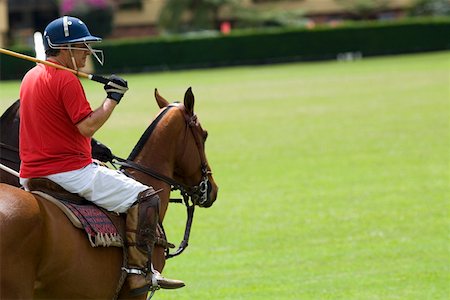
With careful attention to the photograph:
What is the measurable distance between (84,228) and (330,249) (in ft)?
20.4

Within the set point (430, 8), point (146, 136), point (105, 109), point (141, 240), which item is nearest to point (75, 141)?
point (105, 109)

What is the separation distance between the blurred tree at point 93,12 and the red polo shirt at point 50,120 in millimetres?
55029

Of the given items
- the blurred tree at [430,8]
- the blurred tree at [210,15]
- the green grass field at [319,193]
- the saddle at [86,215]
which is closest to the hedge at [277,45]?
the blurred tree at [430,8]

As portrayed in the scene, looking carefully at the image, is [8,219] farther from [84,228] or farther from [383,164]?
[383,164]

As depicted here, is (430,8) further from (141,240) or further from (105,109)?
(105,109)

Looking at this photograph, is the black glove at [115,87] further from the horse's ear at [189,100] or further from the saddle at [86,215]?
the horse's ear at [189,100]

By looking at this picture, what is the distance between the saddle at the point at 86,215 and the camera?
22.6ft

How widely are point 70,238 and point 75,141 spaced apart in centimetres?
74

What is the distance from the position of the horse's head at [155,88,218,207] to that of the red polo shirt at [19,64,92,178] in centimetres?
121

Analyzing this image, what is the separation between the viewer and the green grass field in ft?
36.7

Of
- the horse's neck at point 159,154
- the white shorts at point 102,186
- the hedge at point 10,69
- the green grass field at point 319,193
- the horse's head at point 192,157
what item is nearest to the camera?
the white shorts at point 102,186

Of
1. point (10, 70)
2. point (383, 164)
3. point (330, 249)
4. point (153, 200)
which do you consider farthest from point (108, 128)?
point (10, 70)

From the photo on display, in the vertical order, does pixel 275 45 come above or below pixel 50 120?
below

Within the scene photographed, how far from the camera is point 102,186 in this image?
286 inches
